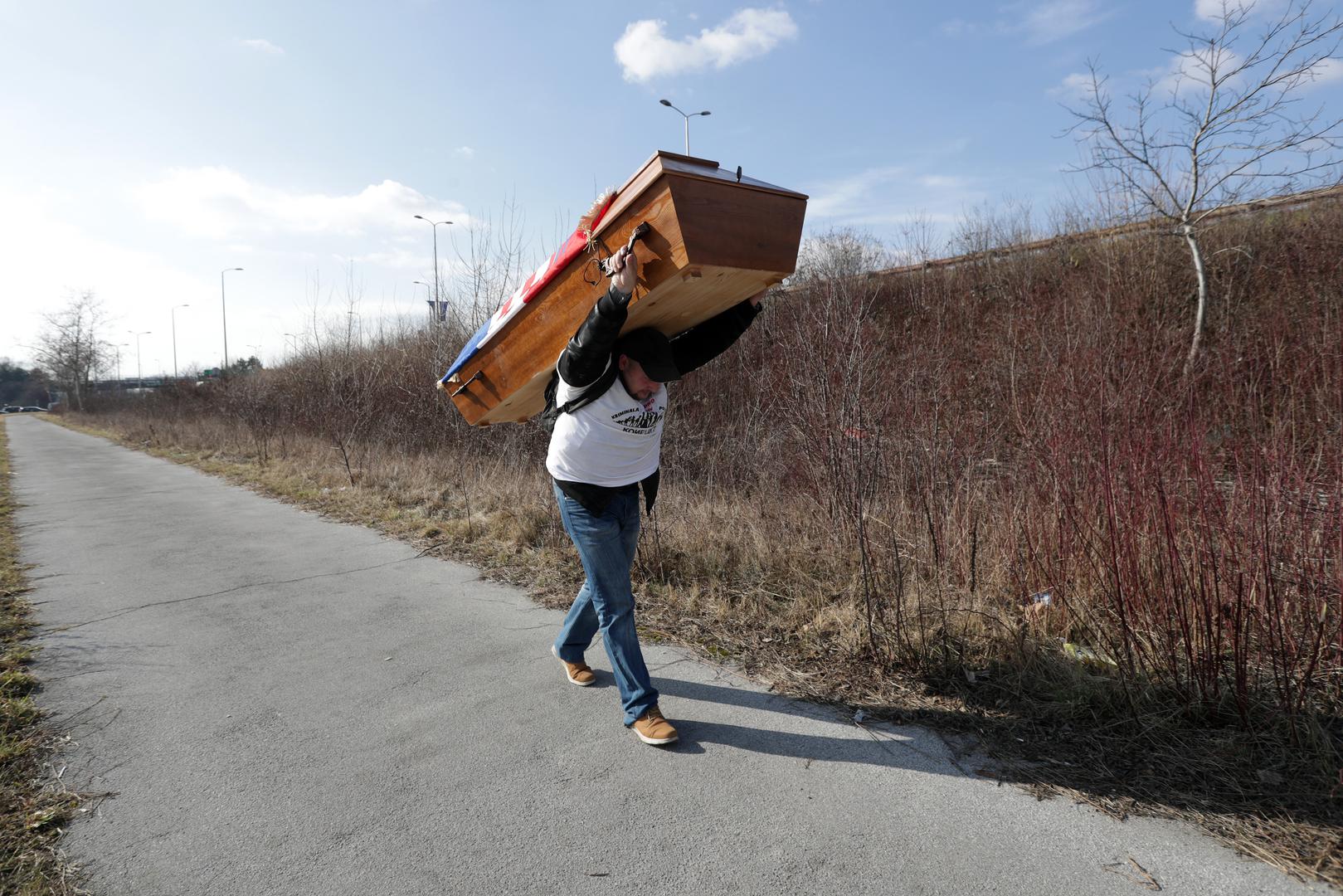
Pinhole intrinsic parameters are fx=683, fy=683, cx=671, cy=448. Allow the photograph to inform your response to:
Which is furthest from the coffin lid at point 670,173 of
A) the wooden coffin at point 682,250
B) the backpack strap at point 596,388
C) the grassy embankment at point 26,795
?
the grassy embankment at point 26,795

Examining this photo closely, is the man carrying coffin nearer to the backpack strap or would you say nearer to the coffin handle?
the backpack strap

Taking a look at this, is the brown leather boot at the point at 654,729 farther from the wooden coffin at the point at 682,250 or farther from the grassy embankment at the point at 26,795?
the grassy embankment at the point at 26,795

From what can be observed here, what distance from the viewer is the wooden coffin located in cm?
281

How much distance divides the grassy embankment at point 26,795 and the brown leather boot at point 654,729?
2047mm

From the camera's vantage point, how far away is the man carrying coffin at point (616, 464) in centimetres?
309

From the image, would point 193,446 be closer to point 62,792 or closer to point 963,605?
point 62,792

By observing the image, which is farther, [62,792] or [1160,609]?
[1160,609]

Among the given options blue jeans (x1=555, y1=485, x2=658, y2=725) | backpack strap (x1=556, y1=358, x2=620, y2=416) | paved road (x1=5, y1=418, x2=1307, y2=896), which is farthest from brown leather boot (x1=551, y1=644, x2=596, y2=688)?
backpack strap (x1=556, y1=358, x2=620, y2=416)

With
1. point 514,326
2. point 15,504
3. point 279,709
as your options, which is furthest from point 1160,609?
point 15,504

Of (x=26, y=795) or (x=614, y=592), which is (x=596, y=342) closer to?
(x=614, y=592)

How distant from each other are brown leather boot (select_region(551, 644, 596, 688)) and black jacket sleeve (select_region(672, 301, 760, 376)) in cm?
173

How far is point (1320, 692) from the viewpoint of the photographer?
2.98 metres

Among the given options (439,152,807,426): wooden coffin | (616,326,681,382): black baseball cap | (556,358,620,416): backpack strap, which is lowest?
(556,358,620,416): backpack strap

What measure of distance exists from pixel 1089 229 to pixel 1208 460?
1120 centimetres
